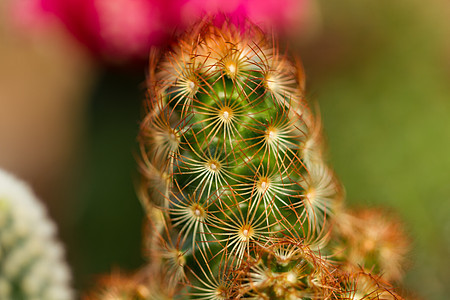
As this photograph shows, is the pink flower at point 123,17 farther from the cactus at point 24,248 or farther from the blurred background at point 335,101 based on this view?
the cactus at point 24,248

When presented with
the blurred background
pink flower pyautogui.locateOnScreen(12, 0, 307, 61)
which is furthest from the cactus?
pink flower pyautogui.locateOnScreen(12, 0, 307, 61)

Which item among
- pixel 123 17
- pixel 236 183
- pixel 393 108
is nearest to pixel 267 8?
pixel 123 17

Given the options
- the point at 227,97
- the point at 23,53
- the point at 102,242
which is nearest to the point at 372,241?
the point at 227,97

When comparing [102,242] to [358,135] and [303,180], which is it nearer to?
[358,135]

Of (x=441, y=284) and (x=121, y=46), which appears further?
(x=121, y=46)

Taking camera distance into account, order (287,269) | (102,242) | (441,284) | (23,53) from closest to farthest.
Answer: (287,269), (441,284), (102,242), (23,53)

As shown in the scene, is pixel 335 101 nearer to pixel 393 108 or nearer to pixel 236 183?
pixel 393 108

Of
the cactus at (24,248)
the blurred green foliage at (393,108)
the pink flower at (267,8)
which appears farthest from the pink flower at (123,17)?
the cactus at (24,248)
